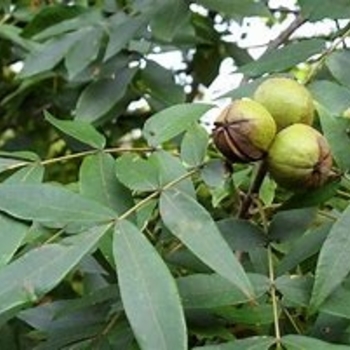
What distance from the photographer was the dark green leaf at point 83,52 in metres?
1.97

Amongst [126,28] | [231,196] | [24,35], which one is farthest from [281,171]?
[24,35]

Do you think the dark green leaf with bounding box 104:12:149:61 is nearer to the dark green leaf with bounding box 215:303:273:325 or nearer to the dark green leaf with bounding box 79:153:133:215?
the dark green leaf with bounding box 79:153:133:215

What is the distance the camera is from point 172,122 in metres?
1.27

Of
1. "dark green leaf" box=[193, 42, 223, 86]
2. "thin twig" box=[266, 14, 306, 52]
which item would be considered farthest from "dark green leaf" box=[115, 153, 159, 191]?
"dark green leaf" box=[193, 42, 223, 86]

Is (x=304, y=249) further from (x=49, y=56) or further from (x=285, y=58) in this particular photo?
(x=49, y=56)

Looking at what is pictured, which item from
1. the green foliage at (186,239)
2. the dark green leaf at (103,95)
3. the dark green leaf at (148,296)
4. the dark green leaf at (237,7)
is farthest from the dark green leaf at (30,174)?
the dark green leaf at (103,95)

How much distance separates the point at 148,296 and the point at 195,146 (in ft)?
0.97

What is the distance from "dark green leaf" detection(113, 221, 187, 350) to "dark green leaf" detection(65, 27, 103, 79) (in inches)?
36.9

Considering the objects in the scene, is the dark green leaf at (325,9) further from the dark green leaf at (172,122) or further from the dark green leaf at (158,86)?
the dark green leaf at (158,86)

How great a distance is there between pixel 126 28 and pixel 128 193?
0.73 m

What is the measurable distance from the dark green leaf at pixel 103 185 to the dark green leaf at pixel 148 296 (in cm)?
11

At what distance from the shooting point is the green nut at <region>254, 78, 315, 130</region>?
1.16m

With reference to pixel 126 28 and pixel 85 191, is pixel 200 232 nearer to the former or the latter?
pixel 85 191

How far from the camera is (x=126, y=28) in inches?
73.4
